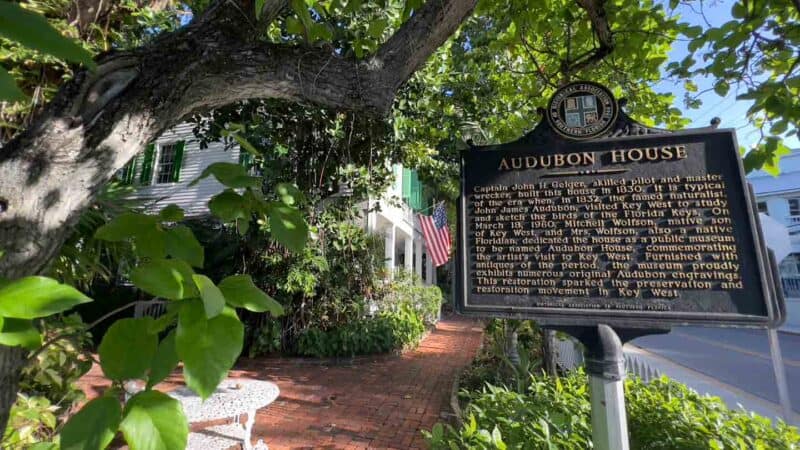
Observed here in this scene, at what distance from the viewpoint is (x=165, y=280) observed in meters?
0.64

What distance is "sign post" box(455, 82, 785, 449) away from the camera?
2.07 metres

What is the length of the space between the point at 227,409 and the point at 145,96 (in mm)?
→ 3226

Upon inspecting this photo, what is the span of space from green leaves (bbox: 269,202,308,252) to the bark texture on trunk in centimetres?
86

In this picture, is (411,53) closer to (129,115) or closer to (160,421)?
(129,115)

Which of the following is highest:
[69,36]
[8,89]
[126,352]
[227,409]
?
[69,36]

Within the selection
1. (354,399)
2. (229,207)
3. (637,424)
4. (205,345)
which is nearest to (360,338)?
(354,399)

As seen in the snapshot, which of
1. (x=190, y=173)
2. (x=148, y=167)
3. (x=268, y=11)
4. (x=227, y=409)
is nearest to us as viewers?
(x=268, y=11)

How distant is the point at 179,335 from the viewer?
2.02 ft

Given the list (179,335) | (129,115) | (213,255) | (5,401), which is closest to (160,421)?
(179,335)

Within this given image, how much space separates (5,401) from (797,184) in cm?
2769

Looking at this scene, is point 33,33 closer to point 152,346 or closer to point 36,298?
point 36,298

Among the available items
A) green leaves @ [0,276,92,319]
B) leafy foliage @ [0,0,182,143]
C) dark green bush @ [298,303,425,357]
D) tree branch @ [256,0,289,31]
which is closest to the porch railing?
dark green bush @ [298,303,425,357]

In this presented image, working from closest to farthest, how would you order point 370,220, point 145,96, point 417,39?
point 145,96, point 417,39, point 370,220

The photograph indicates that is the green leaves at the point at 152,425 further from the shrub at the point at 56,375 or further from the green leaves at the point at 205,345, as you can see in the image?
the shrub at the point at 56,375
